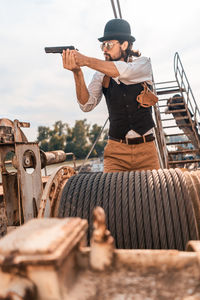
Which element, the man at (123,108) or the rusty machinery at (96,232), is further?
the man at (123,108)

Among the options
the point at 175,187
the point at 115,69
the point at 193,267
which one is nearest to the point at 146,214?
the point at 175,187

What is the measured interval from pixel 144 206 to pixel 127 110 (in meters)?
1.45

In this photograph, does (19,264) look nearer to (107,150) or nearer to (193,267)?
(193,267)

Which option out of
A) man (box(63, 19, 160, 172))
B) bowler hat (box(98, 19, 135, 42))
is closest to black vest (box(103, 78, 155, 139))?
man (box(63, 19, 160, 172))

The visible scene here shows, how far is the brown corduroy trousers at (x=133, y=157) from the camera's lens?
10.5 ft

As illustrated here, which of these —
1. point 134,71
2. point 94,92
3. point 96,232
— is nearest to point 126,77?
point 134,71

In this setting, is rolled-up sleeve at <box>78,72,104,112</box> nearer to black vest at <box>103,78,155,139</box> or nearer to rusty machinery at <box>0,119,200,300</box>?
black vest at <box>103,78,155,139</box>

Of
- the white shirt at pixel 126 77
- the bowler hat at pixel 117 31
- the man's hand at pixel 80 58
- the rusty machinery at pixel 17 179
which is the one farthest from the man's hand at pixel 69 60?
the rusty machinery at pixel 17 179

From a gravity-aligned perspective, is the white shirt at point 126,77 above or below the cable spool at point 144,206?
above

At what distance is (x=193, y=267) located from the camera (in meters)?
0.96

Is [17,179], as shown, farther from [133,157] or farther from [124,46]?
[124,46]

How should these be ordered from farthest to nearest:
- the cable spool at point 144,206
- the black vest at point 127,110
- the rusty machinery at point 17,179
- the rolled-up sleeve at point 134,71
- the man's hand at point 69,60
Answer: the rusty machinery at point 17,179
the black vest at point 127,110
the rolled-up sleeve at point 134,71
the man's hand at point 69,60
the cable spool at point 144,206

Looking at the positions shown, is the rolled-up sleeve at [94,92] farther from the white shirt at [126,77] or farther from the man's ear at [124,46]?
the man's ear at [124,46]

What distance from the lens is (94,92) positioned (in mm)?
3248
